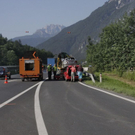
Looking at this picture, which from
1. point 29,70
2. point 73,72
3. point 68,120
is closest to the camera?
point 68,120

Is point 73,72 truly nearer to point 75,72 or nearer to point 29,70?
point 75,72

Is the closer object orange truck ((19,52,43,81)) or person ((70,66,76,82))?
person ((70,66,76,82))

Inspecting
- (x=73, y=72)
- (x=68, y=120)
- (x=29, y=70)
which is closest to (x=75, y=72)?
(x=73, y=72)

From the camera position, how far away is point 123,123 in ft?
23.0

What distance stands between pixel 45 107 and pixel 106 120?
9.43 ft

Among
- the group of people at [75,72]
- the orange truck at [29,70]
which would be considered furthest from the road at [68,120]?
the orange truck at [29,70]

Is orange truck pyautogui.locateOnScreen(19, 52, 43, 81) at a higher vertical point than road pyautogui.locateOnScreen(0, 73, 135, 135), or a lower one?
higher

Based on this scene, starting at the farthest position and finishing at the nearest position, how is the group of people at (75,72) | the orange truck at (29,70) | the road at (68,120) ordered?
1. the orange truck at (29,70)
2. the group of people at (75,72)
3. the road at (68,120)

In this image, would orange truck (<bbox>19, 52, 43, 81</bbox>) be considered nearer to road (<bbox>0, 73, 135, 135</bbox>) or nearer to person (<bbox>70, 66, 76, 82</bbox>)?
person (<bbox>70, 66, 76, 82</bbox>)

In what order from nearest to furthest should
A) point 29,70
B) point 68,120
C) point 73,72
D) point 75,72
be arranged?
1. point 68,120
2. point 73,72
3. point 75,72
4. point 29,70

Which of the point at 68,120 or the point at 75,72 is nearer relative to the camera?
the point at 68,120

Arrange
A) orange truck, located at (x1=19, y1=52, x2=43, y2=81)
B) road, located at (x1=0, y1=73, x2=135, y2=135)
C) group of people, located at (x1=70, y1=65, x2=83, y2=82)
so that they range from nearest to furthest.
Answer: road, located at (x1=0, y1=73, x2=135, y2=135), group of people, located at (x1=70, y1=65, x2=83, y2=82), orange truck, located at (x1=19, y1=52, x2=43, y2=81)

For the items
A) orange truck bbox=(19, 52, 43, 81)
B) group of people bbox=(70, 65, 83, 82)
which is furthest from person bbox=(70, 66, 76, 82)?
orange truck bbox=(19, 52, 43, 81)

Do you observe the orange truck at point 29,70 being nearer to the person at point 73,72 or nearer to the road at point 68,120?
the person at point 73,72
